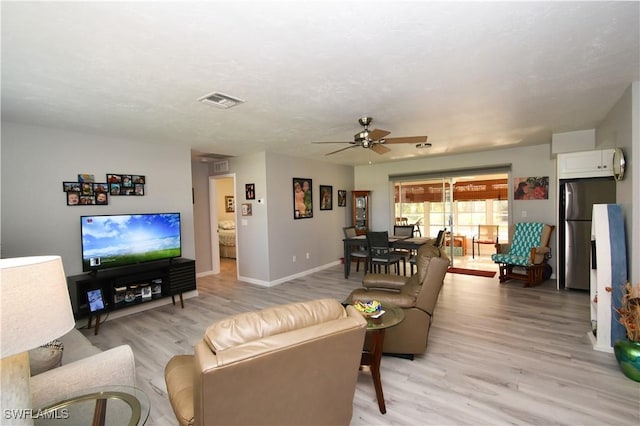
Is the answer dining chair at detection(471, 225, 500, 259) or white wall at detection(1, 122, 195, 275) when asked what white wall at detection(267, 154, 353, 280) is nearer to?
white wall at detection(1, 122, 195, 275)

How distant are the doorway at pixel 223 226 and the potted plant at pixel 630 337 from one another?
5746 millimetres

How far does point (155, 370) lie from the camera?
277 centimetres

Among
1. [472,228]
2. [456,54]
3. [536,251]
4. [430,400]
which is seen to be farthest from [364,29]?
[472,228]

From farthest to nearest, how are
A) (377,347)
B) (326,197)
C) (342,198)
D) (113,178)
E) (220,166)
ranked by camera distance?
(342,198), (326,197), (220,166), (113,178), (377,347)

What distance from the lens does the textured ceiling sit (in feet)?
5.45

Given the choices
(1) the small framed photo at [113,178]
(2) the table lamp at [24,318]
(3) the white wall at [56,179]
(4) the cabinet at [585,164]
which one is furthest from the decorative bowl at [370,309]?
(4) the cabinet at [585,164]

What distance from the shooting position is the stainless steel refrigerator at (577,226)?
14.5ft

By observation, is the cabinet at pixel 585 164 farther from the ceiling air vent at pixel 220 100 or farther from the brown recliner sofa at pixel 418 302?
the ceiling air vent at pixel 220 100

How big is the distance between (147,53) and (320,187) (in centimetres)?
513

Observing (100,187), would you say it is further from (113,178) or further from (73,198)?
(73,198)

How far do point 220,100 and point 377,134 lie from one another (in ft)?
5.46

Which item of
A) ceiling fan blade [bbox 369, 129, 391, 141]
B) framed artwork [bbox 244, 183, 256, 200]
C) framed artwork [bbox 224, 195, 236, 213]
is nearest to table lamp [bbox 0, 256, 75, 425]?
ceiling fan blade [bbox 369, 129, 391, 141]

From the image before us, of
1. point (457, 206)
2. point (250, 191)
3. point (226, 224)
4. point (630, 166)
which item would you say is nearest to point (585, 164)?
point (630, 166)

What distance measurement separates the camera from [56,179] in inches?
145
